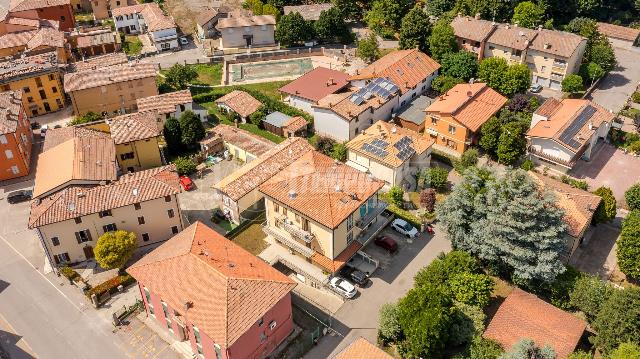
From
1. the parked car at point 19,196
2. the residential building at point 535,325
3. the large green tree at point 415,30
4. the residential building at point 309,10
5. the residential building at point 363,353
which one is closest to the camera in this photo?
the residential building at point 363,353

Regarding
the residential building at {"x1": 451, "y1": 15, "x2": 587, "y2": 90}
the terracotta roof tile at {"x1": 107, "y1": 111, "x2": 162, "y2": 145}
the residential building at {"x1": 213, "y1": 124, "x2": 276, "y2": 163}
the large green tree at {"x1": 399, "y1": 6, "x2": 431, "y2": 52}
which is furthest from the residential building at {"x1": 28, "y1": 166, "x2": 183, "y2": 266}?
the residential building at {"x1": 451, "y1": 15, "x2": 587, "y2": 90}

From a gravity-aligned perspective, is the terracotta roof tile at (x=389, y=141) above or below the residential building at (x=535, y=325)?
above

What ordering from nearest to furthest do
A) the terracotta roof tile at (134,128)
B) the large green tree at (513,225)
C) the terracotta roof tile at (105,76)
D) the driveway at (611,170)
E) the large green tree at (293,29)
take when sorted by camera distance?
the large green tree at (513,225) < the terracotta roof tile at (134,128) < the driveway at (611,170) < the terracotta roof tile at (105,76) < the large green tree at (293,29)

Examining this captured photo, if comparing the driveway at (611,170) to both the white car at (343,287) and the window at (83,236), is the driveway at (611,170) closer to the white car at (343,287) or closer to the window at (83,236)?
the white car at (343,287)

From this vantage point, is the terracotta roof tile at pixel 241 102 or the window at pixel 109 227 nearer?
the window at pixel 109 227

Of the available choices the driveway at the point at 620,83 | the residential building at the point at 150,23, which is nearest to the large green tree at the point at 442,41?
the driveway at the point at 620,83

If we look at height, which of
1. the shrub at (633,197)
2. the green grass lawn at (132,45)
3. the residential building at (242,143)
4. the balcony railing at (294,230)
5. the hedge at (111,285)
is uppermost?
the green grass lawn at (132,45)

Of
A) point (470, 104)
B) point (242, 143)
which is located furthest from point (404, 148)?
point (242, 143)
